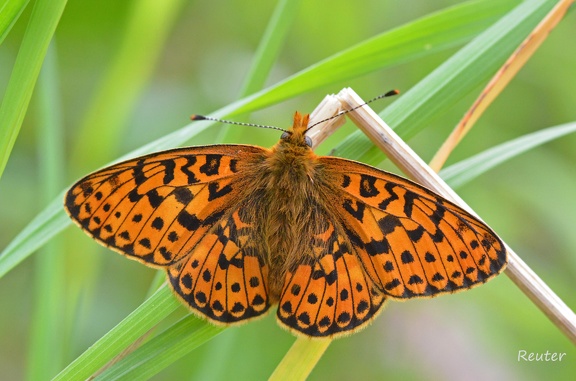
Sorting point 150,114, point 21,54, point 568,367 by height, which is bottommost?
point 568,367

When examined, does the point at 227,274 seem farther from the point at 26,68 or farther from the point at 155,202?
the point at 26,68

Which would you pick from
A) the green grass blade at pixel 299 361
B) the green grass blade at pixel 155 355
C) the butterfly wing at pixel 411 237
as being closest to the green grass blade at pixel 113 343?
the green grass blade at pixel 155 355

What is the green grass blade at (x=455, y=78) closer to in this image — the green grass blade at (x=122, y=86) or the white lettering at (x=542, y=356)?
the green grass blade at (x=122, y=86)

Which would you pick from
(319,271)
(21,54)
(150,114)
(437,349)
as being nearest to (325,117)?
(319,271)

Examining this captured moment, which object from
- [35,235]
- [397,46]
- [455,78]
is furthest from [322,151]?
[35,235]

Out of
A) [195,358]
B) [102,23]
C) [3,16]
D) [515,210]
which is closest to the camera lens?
[3,16]

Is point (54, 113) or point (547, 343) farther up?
point (54, 113)

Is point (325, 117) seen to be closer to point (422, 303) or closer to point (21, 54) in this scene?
point (21, 54)

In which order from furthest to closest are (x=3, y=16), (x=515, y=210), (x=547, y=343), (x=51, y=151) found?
(x=515, y=210)
(x=547, y=343)
(x=51, y=151)
(x=3, y=16)
